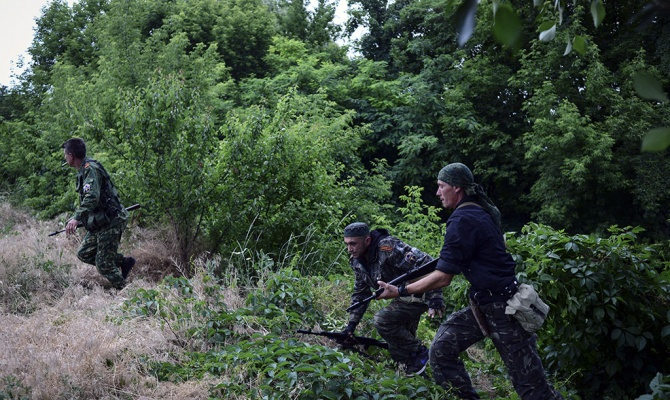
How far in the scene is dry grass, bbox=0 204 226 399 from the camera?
556 cm

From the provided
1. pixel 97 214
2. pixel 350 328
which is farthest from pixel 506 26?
pixel 97 214

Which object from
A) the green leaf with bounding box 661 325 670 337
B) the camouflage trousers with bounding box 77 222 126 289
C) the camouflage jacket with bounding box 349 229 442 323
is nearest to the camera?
the green leaf with bounding box 661 325 670 337

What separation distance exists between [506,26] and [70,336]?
604 cm

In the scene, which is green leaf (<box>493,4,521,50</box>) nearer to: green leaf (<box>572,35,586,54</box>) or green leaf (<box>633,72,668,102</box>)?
green leaf (<box>633,72,668,102</box>)

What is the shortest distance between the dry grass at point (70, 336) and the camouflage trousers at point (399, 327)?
178 centimetres

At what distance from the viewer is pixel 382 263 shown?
640 centimetres

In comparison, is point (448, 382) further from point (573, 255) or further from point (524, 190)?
point (524, 190)

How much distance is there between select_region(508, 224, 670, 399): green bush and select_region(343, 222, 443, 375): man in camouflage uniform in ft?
3.31

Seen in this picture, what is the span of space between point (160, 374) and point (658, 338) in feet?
13.9

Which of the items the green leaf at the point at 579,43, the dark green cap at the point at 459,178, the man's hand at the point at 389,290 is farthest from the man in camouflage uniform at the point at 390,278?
the green leaf at the point at 579,43

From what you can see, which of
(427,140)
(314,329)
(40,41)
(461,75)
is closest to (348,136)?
(427,140)

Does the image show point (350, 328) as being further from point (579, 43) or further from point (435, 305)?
point (579, 43)

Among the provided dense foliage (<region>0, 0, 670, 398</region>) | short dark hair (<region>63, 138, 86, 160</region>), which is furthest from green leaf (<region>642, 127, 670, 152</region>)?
short dark hair (<region>63, 138, 86, 160</region>)

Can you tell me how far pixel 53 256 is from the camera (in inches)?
401
